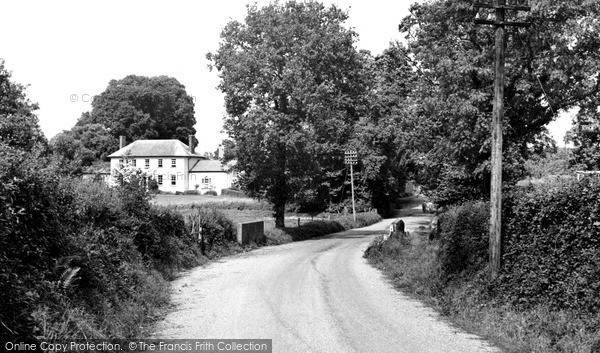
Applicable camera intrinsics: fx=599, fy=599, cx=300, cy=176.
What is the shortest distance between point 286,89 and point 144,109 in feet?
249

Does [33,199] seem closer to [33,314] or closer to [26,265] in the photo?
[26,265]

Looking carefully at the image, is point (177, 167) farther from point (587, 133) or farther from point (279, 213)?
point (587, 133)

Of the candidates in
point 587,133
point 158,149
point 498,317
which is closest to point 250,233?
point 587,133

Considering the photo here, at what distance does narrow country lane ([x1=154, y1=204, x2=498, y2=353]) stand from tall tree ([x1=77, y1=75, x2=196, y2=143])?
85.7m

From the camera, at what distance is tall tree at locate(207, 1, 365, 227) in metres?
36.4

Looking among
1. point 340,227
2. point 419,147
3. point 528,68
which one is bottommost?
point 340,227

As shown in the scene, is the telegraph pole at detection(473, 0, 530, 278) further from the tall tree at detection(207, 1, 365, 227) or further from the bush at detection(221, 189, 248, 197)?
the bush at detection(221, 189, 248, 197)

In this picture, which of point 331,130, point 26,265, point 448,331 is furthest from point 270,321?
point 331,130

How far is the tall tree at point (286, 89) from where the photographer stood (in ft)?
120

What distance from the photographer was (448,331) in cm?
1115

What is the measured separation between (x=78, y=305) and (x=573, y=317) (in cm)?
801

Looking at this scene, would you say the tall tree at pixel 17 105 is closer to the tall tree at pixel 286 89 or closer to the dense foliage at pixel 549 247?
the tall tree at pixel 286 89

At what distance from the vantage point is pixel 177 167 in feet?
301

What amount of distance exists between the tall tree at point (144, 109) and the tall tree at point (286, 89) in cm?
6812
